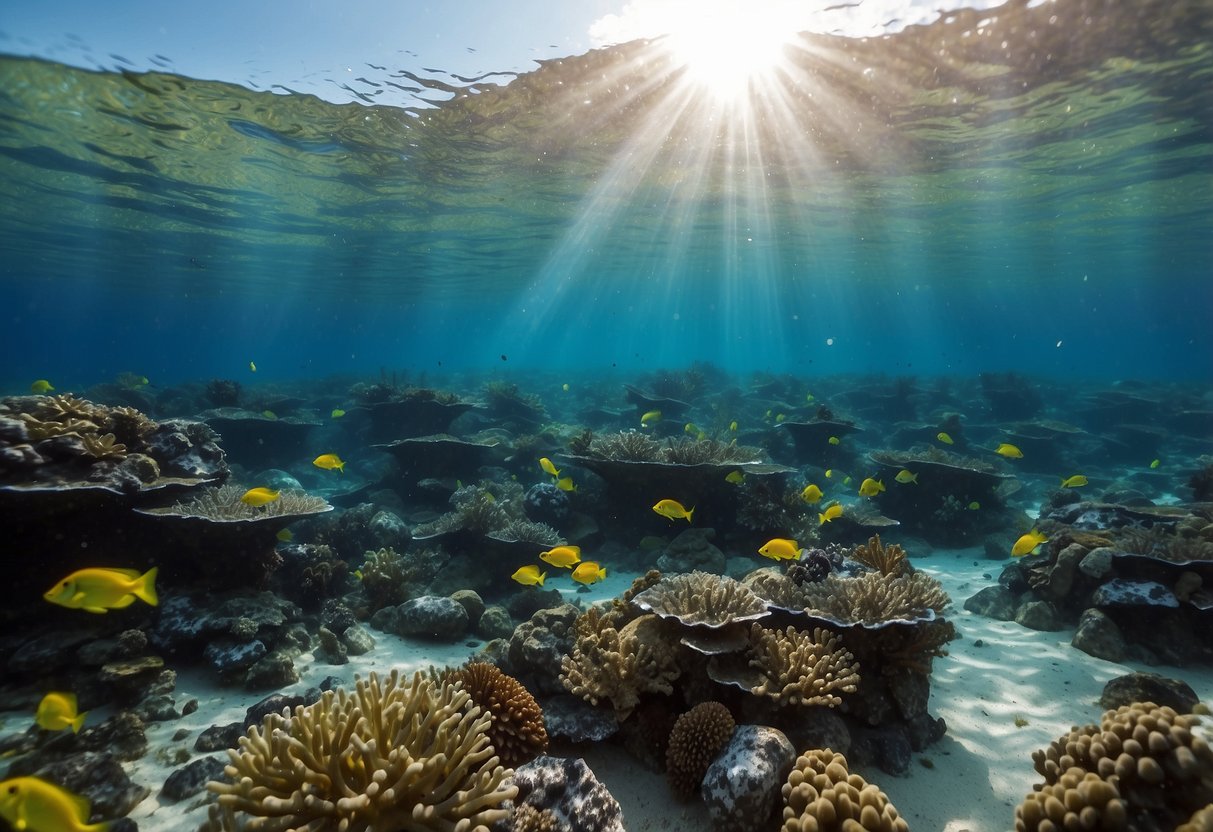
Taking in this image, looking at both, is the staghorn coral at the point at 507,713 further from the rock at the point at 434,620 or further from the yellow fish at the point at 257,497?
the yellow fish at the point at 257,497

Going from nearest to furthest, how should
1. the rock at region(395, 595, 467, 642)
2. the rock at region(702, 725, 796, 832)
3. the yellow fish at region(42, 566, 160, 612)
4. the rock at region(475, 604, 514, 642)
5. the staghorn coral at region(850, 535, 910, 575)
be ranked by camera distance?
the rock at region(702, 725, 796, 832)
the yellow fish at region(42, 566, 160, 612)
the staghorn coral at region(850, 535, 910, 575)
the rock at region(395, 595, 467, 642)
the rock at region(475, 604, 514, 642)

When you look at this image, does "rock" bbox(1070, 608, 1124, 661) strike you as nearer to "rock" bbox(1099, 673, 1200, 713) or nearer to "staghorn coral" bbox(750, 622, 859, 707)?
"rock" bbox(1099, 673, 1200, 713)

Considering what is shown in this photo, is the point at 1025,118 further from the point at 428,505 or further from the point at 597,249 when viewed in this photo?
the point at 597,249

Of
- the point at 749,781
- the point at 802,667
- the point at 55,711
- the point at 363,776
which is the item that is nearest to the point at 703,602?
the point at 802,667

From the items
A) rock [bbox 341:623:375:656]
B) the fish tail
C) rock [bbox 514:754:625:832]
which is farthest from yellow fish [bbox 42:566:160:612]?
rock [bbox 341:623:375:656]

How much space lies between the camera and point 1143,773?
2.99 meters

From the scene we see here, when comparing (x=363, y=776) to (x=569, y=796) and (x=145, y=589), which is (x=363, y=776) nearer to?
(x=569, y=796)

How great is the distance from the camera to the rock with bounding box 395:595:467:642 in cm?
739

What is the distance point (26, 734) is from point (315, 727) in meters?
3.71

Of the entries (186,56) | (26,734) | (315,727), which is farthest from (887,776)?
(186,56)

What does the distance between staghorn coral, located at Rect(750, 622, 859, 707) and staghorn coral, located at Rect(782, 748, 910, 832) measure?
717 mm

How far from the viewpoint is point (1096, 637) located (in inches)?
253

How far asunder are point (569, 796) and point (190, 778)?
3220 millimetres

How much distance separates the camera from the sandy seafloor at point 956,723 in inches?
159
